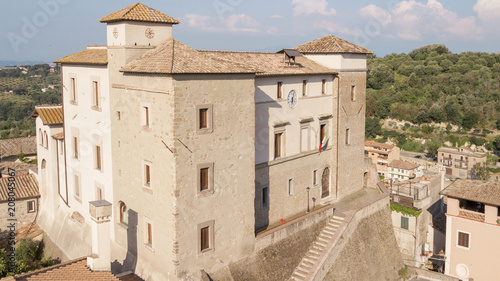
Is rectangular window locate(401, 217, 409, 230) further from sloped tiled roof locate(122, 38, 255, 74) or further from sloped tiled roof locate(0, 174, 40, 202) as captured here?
sloped tiled roof locate(0, 174, 40, 202)

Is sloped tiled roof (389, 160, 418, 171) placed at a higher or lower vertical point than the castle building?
lower

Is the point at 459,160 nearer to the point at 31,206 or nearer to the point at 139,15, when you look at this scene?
the point at 31,206

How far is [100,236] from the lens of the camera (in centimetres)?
1471

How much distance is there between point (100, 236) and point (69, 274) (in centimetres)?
147

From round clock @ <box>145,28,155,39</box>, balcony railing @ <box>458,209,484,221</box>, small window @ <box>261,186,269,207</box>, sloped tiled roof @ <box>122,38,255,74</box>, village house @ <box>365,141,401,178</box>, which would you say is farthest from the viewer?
village house @ <box>365,141,401,178</box>

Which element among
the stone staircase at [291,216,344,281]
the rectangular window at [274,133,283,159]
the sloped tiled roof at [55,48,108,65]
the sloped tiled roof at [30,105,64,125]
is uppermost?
the sloped tiled roof at [55,48,108,65]

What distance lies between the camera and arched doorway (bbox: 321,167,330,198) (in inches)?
886

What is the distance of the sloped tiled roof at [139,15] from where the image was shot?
52.7 ft

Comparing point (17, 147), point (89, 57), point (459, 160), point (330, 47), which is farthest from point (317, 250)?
point (459, 160)

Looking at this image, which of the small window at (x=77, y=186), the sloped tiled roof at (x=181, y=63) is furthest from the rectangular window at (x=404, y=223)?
the small window at (x=77, y=186)

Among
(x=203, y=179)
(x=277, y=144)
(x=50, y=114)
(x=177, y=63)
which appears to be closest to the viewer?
(x=177, y=63)

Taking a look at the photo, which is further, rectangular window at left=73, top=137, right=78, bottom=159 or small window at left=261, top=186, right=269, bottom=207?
rectangular window at left=73, top=137, right=78, bottom=159

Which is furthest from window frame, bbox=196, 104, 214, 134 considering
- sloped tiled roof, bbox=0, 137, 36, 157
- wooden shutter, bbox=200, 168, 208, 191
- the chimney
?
sloped tiled roof, bbox=0, 137, 36, 157

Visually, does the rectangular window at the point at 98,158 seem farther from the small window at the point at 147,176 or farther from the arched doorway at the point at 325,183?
the arched doorway at the point at 325,183
